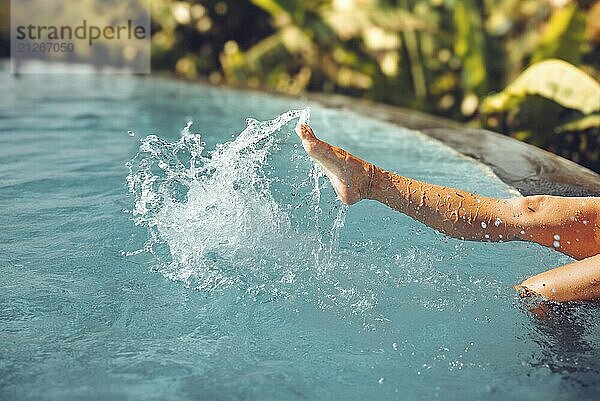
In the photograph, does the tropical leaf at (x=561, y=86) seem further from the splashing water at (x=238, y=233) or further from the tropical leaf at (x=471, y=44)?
the splashing water at (x=238, y=233)

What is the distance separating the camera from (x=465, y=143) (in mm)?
5789

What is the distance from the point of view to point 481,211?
3.04m

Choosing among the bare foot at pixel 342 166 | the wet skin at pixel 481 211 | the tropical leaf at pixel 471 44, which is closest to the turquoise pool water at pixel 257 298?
the wet skin at pixel 481 211

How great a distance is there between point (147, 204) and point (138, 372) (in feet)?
5.94

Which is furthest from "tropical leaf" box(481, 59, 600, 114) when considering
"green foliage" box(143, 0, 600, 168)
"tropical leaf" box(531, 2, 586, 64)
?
"tropical leaf" box(531, 2, 586, 64)

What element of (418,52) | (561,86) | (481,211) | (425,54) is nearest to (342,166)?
(481,211)

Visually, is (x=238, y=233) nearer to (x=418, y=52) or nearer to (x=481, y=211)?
(x=481, y=211)

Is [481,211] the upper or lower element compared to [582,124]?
lower

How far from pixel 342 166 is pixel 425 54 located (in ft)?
19.2

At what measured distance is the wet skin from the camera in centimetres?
297

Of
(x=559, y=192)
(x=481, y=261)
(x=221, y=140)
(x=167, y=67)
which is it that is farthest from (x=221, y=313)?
(x=167, y=67)

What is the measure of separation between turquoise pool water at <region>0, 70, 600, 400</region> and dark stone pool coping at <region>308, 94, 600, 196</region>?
0.27 metres

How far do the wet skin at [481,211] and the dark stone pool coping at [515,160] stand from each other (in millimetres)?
1387

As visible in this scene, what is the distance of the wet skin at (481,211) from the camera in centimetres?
297
